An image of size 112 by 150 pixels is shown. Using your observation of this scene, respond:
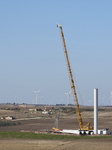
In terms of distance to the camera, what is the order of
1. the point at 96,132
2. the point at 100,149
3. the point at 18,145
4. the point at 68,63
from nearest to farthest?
the point at 100,149 < the point at 18,145 < the point at 96,132 < the point at 68,63

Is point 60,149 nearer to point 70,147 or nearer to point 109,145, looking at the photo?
point 70,147

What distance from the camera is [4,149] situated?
66500mm

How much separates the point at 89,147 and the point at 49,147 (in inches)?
269

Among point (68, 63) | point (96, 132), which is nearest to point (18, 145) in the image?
point (96, 132)

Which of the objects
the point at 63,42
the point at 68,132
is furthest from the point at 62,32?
the point at 68,132

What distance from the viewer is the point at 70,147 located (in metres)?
65.0

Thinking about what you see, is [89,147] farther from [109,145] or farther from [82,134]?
[82,134]

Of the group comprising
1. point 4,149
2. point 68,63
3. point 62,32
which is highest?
point 62,32

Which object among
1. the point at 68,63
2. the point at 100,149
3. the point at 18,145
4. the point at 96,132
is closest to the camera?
the point at 100,149

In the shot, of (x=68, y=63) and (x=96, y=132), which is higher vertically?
(x=68, y=63)

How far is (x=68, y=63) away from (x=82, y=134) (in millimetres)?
23486

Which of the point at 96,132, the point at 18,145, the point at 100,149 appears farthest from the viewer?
the point at 96,132

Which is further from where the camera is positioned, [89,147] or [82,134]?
[82,134]

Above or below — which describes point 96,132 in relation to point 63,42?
below
